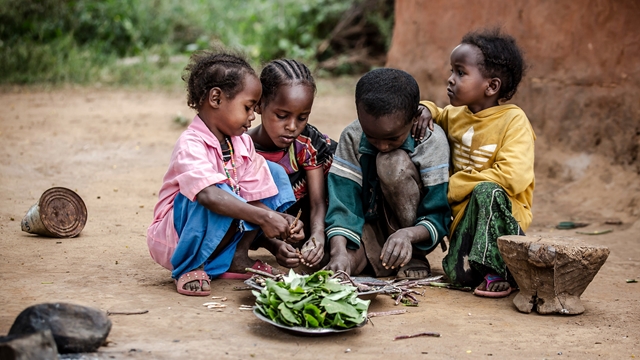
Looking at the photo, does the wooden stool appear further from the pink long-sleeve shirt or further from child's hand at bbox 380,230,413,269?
the pink long-sleeve shirt

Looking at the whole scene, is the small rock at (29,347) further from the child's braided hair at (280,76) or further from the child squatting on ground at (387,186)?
the child's braided hair at (280,76)

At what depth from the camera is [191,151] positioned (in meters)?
3.38

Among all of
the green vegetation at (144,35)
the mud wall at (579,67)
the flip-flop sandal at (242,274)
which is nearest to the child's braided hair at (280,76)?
the flip-flop sandal at (242,274)

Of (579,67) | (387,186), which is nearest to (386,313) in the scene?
(387,186)

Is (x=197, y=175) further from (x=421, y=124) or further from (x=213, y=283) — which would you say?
(x=421, y=124)

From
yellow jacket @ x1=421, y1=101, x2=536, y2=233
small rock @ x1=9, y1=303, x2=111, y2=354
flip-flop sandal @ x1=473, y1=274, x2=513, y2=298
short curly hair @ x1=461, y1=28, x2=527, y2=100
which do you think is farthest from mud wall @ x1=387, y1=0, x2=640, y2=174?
small rock @ x1=9, y1=303, x2=111, y2=354

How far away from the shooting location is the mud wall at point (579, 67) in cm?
550

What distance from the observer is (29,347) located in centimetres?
221

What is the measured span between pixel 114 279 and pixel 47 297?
0.44m

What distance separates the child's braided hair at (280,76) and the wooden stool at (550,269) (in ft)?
4.19

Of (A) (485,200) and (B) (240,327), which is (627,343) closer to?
(A) (485,200)

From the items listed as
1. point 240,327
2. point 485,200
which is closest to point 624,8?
point 485,200

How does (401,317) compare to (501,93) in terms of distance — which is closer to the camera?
(401,317)

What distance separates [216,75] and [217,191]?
0.61 m
